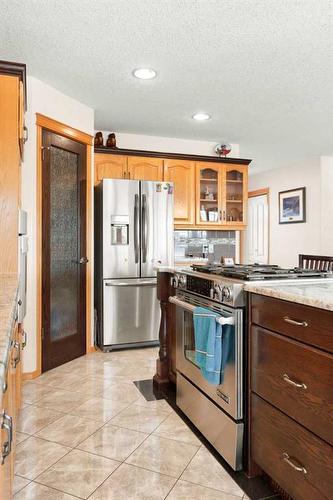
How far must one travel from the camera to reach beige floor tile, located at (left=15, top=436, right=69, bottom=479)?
5.88 ft

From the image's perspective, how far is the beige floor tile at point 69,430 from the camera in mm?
2082

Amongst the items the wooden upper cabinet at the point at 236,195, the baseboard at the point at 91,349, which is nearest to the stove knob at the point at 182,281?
the baseboard at the point at 91,349

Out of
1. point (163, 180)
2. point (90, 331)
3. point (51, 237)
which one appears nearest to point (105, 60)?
point (51, 237)

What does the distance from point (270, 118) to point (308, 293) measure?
313cm

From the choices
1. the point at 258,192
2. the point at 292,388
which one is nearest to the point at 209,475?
the point at 292,388

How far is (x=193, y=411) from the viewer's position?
2.21 m

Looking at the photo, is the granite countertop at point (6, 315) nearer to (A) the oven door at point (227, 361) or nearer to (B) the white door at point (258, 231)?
Result: (A) the oven door at point (227, 361)

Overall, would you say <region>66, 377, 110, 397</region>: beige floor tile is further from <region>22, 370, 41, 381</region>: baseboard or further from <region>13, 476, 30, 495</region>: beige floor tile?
<region>13, 476, 30, 495</region>: beige floor tile

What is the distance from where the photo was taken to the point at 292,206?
638 centimetres

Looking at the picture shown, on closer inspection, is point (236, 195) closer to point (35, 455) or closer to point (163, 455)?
point (163, 455)

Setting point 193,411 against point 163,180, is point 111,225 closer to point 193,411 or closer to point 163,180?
point 163,180

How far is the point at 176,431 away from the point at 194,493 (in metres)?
0.57

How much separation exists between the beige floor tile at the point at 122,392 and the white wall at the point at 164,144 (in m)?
2.84

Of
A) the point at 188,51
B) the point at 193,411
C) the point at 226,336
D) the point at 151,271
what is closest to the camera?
the point at 226,336
